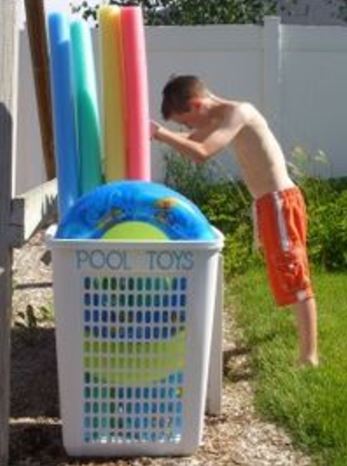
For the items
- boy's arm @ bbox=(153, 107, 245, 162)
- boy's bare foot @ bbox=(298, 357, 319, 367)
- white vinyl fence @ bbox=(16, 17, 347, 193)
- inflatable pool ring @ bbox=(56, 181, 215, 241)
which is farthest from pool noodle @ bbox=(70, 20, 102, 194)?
white vinyl fence @ bbox=(16, 17, 347, 193)

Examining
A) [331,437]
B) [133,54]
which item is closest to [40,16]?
[133,54]

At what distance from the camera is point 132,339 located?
4004mm

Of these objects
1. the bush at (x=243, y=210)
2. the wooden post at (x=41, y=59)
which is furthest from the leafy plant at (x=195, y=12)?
the wooden post at (x=41, y=59)

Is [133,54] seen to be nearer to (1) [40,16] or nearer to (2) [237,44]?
(1) [40,16]

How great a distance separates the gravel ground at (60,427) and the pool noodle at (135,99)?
1.06 metres

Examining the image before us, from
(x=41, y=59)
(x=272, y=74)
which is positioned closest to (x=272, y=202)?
(x=41, y=59)

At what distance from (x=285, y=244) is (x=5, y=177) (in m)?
1.63

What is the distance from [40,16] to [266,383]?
3.12 meters

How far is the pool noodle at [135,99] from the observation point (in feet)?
14.9

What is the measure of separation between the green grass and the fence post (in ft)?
14.0

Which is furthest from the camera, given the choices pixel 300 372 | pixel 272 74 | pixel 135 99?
pixel 272 74

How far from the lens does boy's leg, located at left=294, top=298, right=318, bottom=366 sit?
511 cm

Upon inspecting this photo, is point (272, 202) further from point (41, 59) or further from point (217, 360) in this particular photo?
point (41, 59)

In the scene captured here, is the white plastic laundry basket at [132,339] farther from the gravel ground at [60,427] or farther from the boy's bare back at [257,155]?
the boy's bare back at [257,155]
